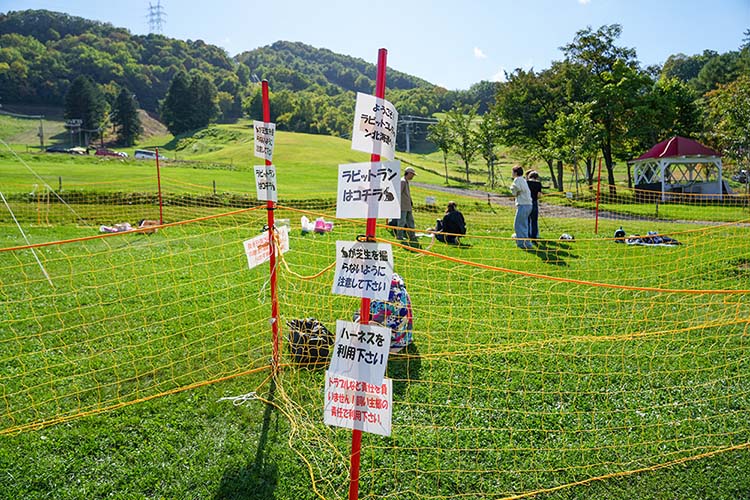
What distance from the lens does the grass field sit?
3.28 m

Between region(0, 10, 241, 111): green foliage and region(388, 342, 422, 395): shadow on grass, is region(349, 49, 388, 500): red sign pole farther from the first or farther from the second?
region(0, 10, 241, 111): green foliage

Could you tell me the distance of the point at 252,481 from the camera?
3207 millimetres

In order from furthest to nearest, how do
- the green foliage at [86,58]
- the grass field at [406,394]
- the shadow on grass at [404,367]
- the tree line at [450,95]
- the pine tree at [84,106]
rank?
the green foliage at [86,58] < the pine tree at [84,106] < the tree line at [450,95] < the shadow on grass at [404,367] < the grass field at [406,394]

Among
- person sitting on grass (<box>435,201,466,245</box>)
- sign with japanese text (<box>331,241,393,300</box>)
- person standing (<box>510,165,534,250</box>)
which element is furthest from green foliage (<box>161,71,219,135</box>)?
sign with japanese text (<box>331,241,393,300</box>)

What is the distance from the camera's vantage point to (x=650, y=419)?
3988 millimetres

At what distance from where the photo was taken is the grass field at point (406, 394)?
3283 mm

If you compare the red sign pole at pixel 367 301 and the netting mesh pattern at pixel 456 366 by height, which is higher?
the red sign pole at pixel 367 301

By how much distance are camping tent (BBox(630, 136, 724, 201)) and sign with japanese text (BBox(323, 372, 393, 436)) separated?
2745 cm

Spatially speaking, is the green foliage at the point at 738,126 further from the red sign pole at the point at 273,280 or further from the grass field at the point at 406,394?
the red sign pole at the point at 273,280

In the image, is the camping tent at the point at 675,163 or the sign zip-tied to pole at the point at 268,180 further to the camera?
the camping tent at the point at 675,163

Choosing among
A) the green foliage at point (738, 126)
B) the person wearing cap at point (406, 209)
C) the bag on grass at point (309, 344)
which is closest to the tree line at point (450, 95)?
the green foliage at point (738, 126)

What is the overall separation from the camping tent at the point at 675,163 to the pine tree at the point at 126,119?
256ft

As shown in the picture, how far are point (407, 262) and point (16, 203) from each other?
1634 centimetres

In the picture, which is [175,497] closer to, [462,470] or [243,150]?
[462,470]
